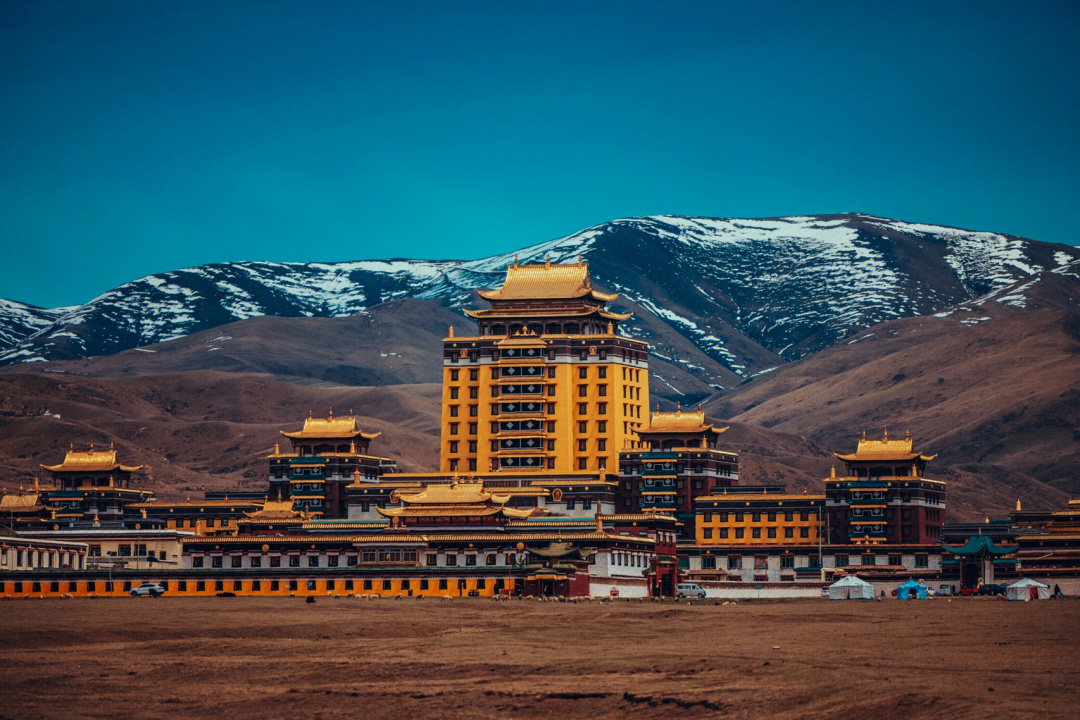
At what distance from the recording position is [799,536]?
190m

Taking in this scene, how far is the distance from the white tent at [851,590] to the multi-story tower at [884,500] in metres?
36.5

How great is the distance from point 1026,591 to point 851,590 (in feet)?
45.6

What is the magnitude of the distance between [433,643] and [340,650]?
16.8 feet

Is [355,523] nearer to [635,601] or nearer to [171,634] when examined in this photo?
[635,601]

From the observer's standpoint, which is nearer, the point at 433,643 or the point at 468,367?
the point at 433,643

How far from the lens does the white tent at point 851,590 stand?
484 ft

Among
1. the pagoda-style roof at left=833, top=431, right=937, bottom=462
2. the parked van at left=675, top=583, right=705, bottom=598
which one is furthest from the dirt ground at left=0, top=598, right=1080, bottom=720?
the pagoda-style roof at left=833, top=431, right=937, bottom=462

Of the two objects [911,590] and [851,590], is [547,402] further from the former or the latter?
[851,590]

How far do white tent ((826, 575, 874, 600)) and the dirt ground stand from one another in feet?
135

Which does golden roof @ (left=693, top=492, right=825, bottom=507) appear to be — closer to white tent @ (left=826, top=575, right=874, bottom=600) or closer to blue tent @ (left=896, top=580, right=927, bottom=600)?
blue tent @ (left=896, top=580, right=927, bottom=600)

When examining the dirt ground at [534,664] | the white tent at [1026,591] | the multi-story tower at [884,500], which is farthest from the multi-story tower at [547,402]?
the dirt ground at [534,664]

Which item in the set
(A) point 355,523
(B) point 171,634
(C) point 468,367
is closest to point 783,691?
(B) point 171,634

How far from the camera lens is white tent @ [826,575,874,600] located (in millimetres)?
147625

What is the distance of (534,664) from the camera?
245 feet
